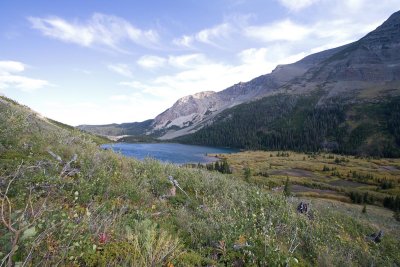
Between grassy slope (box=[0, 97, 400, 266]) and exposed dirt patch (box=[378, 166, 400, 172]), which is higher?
grassy slope (box=[0, 97, 400, 266])

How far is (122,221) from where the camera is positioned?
24.6 feet

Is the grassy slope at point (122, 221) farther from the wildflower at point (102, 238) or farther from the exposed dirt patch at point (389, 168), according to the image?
the exposed dirt patch at point (389, 168)

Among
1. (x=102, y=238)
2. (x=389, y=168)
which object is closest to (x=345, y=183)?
(x=389, y=168)

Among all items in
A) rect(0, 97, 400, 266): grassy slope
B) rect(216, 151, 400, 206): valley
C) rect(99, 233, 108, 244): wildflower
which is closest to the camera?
rect(0, 97, 400, 266): grassy slope

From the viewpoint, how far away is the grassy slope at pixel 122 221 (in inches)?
194

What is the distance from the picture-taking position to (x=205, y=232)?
8.31 metres

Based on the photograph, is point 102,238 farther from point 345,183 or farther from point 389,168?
point 389,168

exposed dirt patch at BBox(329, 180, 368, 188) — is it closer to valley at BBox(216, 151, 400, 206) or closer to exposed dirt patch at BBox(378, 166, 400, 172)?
valley at BBox(216, 151, 400, 206)

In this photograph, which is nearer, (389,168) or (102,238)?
(102,238)

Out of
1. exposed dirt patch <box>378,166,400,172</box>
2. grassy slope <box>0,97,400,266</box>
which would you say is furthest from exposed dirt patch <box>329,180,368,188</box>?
grassy slope <box>0,97,400,266</box>

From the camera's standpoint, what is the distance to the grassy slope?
4934mm

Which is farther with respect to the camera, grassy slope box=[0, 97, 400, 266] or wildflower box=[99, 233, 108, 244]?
wildflower box=[99, 233, 108, 244]

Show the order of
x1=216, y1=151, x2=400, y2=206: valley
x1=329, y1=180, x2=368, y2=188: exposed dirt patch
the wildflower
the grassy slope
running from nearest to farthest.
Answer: the grassy slope
the wildflower
x1=216, y1=151, x2=400, y2=206: valley
x1=329, y1=180, x2=368, y2=188: exposed dirt patch

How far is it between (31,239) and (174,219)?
18.2 ft
